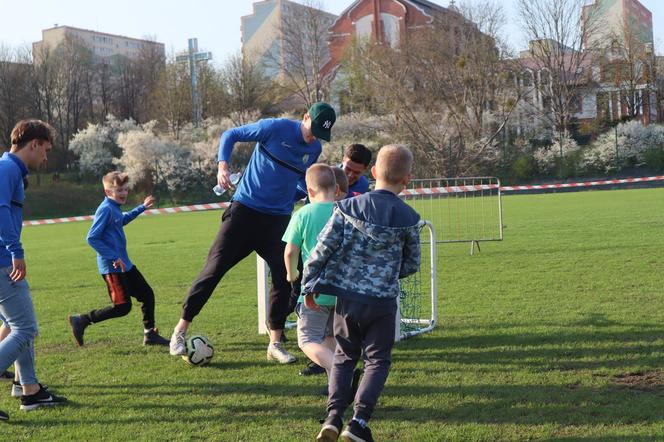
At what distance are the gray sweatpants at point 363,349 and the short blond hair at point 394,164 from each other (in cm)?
74

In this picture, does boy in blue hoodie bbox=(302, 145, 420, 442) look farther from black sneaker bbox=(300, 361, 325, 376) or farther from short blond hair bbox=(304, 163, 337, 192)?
black sneaker bbox=(300, 361, 325, 376)

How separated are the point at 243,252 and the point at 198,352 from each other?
0.91 meters

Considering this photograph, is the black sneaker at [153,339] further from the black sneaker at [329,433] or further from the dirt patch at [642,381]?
the dirt patch at [642,381]

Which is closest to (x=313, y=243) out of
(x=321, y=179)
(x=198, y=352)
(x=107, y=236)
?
(x=321, y=179)

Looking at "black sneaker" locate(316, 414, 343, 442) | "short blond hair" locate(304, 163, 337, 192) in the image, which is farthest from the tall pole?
"black sneaker" locate(316, 414, 343, 442)

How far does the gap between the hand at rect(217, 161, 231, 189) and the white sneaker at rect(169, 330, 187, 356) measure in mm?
1325

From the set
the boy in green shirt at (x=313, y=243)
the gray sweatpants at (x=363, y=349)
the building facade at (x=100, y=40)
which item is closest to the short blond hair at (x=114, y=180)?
the boy in green shirt at (x=313, y=243)

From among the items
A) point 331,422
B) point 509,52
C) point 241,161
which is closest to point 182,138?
point 241,161

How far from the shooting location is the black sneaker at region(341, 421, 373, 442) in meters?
4.10

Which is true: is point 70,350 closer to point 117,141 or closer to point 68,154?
point 117,141

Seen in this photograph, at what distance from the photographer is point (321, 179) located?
5129mm

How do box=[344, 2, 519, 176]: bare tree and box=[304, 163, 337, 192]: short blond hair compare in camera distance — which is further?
box=[344, 2, 519, 176]: bare tree

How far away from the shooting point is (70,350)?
7.26 m

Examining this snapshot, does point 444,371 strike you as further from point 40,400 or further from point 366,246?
point 40,400
